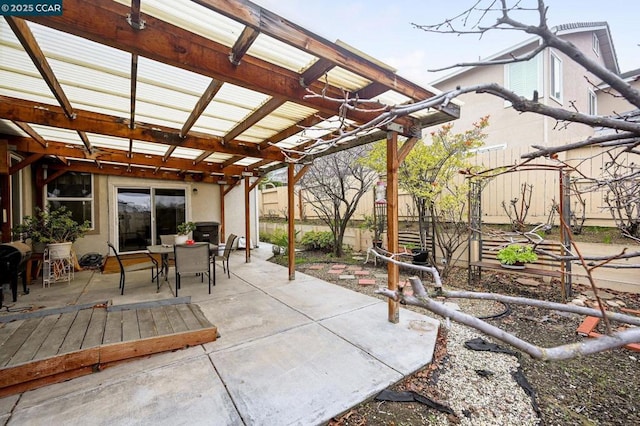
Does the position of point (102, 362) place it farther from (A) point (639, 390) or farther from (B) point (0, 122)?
(A) point (639, 390)

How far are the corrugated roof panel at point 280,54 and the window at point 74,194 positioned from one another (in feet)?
23.0

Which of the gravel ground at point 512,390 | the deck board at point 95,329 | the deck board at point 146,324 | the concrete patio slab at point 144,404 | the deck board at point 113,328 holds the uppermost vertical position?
the deck board at point 95,329

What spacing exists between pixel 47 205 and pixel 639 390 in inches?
385

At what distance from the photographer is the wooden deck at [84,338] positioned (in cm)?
224

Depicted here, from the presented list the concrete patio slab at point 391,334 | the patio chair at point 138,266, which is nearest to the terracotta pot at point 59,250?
the patio chair at point 138,266

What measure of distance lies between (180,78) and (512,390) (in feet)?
13.3

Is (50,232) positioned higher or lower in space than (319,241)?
higher

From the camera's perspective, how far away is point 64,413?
1950mm

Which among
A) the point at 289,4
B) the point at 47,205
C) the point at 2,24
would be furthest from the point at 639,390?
the point at 47,205

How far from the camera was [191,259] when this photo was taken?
15.1 feet

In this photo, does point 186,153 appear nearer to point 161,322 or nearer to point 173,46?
point 161,322

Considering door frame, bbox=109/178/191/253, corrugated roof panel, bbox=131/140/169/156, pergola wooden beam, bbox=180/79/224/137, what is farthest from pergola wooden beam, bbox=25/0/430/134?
door frame, bbox=109/178/191/253

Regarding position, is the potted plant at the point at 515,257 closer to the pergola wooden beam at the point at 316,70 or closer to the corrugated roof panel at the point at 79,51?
the pergola wooden beam at the point at 316,70

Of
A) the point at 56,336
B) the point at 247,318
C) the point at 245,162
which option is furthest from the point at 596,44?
the point at 56,336
